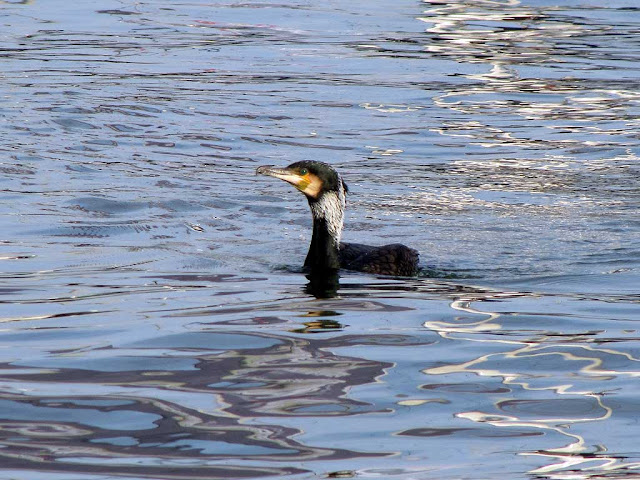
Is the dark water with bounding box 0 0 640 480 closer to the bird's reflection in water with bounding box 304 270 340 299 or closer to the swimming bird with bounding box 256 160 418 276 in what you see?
the bird's reflection in water with bounding box 304 270 340 299

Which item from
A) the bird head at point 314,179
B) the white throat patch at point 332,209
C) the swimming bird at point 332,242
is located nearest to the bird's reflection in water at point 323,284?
the swimming bird at point 332,242

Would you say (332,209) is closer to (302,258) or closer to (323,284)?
(323,284)

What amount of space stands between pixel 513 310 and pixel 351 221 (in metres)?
4.29

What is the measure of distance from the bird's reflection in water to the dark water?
149 millimetres

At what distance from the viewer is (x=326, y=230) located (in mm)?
9875

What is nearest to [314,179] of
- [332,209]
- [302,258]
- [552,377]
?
[332,209]

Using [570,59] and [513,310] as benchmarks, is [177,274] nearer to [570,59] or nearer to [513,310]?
[513,310]

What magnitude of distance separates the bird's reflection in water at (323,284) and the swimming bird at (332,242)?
0.32 ft

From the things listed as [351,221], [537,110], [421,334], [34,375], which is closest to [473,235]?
[351,221]

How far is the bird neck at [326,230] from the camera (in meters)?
9.84

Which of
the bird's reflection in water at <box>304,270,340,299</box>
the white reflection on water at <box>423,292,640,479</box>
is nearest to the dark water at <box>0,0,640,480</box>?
the white reflection on water at <box>423,292,640,479</box>

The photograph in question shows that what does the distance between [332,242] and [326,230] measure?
0.35 feet

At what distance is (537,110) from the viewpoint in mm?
18672

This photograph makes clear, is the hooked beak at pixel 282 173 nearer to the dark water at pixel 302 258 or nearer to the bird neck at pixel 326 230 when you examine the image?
the bird neck at pixel 326 230
